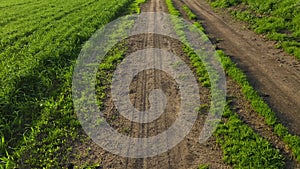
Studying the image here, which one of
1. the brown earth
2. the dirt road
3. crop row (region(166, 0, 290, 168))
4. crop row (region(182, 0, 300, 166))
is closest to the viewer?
crop row (region(166, 0, 290, 168))

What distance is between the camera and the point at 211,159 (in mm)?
7043

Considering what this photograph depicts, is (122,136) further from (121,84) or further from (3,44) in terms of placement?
(3,44)

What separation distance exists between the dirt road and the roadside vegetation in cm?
47

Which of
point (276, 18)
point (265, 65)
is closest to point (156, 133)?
point (265, 65)

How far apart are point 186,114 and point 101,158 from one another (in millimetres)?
2950

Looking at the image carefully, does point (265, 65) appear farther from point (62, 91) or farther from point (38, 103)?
point (38, 103)

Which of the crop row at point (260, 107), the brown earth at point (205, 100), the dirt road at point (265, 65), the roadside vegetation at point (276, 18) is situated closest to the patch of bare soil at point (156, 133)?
the brown earth at point (205, 100)

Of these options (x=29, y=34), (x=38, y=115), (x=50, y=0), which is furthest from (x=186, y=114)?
(x=50, y=0)

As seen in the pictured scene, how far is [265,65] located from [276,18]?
5.95m

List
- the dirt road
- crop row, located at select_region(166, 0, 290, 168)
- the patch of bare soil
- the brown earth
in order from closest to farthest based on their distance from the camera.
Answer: crop row, located at select_region(166, 0, 290, 168)
the patch of bare soil
the brown earth
the dirt road

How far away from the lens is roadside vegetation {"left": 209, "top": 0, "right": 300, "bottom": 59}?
13.8 meters

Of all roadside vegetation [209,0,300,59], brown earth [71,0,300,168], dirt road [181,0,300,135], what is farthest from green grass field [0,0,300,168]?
dirt road [181,0,300,135]

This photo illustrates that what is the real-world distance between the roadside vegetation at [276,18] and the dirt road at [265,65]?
47 cm

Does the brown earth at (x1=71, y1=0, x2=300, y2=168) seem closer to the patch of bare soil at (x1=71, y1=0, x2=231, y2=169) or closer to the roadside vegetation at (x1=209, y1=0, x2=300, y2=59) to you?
the patch of bare soil at (x1=71, y1=0, x2=231, y2=169)
